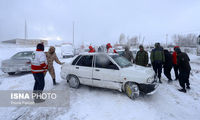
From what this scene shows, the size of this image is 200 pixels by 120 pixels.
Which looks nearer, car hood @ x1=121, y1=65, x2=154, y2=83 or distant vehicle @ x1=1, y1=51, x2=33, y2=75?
car hood @ x1=121, y1=65, x2=154, y2=83

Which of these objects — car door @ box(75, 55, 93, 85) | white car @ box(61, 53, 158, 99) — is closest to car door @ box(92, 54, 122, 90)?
white car @ box(61, 53, 158, 99)

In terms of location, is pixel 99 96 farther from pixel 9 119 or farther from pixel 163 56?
pixel 163 56

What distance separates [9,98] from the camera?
3516 millimetres

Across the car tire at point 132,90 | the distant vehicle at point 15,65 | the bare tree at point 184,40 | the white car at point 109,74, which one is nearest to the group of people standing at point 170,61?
the white car at point 109,74

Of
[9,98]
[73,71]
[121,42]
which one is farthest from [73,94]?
[121,42]

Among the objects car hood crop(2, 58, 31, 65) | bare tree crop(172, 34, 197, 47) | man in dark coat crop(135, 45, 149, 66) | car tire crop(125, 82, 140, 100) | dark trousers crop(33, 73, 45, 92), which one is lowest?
→ car tire crop(125, 82, 140, 100)

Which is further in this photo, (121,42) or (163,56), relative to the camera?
(121,42)

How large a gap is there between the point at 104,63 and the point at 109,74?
47 centimetres

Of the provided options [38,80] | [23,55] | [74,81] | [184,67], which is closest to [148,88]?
[184,67]

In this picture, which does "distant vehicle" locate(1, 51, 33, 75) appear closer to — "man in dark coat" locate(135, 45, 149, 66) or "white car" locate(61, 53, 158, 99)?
"white car" locate(61, 53, 158, 99)

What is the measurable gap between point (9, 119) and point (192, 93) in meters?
6.21

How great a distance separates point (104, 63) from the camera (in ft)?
12.2

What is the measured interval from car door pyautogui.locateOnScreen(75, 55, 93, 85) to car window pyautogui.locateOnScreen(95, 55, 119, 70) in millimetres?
302

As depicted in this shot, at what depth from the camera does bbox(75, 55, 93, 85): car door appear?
3.90 metres
